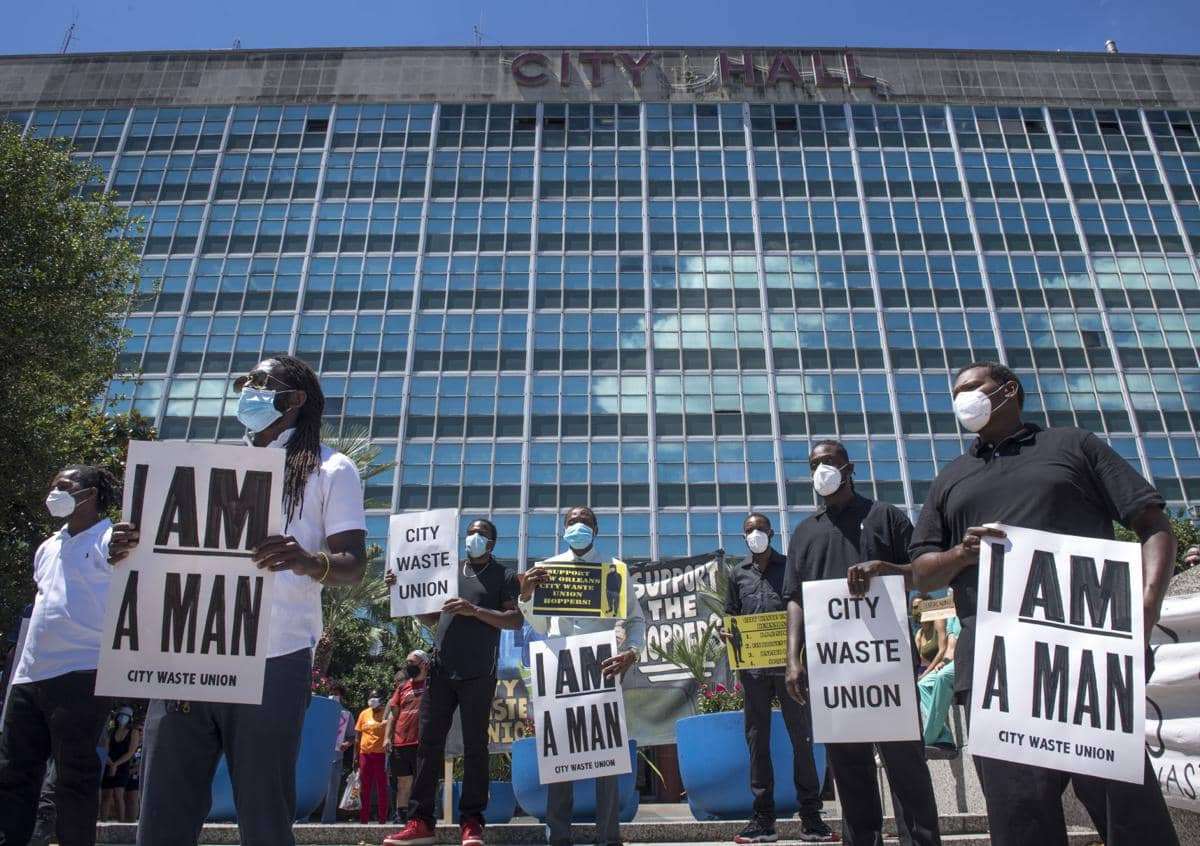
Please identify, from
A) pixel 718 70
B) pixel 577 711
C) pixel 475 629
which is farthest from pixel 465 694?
pixel 718 70

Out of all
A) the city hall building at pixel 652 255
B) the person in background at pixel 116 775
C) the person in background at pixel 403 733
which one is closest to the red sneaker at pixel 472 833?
the person in background at pixel 403 733

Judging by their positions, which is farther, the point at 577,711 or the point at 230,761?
the point at 577,711

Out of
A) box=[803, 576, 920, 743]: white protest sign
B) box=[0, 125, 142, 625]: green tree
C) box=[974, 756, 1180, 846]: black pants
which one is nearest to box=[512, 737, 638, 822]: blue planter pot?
box=[803, 576, 920, 743]: white protest sign

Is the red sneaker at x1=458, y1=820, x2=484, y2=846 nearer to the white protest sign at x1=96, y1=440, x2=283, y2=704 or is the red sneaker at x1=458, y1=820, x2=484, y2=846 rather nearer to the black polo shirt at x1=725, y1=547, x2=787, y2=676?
the black polo shirt at x1=725, y1=547, x2=787, y2=676

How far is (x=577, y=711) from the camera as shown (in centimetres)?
580

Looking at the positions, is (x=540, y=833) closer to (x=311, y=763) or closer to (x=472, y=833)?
(x=472, y=833)

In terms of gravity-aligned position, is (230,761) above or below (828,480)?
below

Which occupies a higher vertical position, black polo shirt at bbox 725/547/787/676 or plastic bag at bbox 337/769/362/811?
black polo shirt at bbox 725/547/787/676

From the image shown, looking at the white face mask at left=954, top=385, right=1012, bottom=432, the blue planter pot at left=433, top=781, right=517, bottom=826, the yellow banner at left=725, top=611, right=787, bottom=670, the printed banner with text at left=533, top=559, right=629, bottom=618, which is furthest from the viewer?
the blue planter pot at left=433, top=781, right=517, bottom=826

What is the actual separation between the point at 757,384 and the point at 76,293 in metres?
31.1

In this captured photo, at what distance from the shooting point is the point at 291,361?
128 inches

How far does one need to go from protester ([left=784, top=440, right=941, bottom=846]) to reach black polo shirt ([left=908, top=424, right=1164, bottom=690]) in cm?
108

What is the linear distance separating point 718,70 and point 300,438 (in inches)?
2047

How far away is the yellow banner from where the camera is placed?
600 cm
